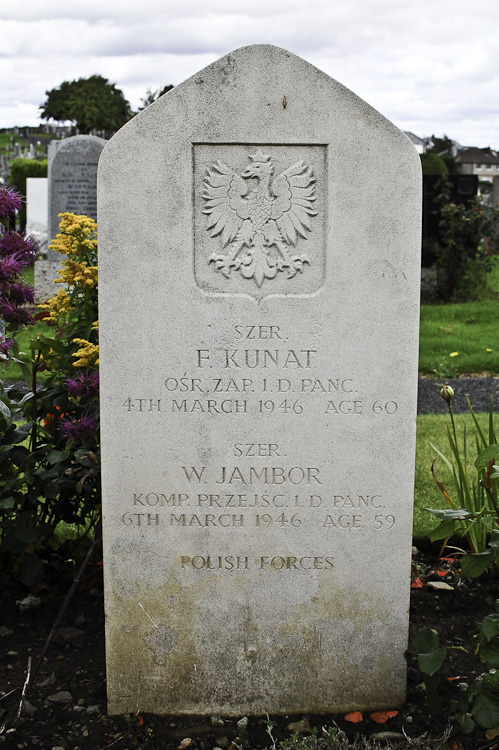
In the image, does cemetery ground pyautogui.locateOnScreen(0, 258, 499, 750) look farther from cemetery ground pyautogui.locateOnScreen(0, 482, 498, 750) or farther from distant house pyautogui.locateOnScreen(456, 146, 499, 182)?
distant house pyautogui.locateOnScreen(456, 146, 499, 182)

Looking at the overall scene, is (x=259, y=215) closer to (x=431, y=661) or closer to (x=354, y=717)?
(x=431, y=661)

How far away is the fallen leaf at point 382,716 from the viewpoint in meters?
2.86

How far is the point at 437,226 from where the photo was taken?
12109 millimetres

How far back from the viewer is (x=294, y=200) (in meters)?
2.69

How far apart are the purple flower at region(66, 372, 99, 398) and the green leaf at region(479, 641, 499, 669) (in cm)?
177

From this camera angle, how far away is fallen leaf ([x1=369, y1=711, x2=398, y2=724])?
2861mm

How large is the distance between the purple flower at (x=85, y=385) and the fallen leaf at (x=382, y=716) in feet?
5.42

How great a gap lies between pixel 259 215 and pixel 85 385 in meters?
1.05

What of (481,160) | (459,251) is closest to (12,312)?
(459,251)

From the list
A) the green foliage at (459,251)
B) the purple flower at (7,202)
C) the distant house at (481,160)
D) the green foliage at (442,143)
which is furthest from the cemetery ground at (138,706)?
the distant house at (481,160)

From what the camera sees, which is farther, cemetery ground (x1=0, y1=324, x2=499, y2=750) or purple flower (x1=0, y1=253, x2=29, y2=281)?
purple flower (x1=0, y1=253, x2=29, y2=281)

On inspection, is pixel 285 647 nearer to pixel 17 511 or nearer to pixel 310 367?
pixel 310 367

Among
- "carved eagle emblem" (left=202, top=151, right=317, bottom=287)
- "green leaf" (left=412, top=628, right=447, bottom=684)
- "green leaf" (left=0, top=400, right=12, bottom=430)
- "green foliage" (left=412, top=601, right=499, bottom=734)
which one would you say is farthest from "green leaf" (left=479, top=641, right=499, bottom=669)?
"green leaf" (left=0, top=400, right=12, bottom=430)

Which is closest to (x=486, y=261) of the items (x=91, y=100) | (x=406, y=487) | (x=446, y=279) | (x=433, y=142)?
(x=446, y=279)
